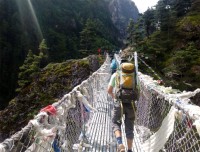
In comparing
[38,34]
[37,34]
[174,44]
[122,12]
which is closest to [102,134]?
[174,44]

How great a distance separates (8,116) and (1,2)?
47468mm

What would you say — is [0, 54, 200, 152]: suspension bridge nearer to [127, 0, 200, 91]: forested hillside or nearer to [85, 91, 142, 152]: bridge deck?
[85, 91, 142, 152]: bridge deck

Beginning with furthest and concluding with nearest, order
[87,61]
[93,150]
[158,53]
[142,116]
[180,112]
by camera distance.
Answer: [158,53] → [87,61] → [142,116] → [93,150] → [180,112]

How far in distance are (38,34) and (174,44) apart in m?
37.6

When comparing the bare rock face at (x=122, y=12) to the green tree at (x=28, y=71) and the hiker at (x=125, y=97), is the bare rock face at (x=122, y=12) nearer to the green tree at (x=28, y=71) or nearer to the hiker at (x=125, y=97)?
the green tree at (x=28, y=71)

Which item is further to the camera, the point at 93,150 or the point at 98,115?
the point at 98,115

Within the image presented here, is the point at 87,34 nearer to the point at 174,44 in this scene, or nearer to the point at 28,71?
the point at 28,71

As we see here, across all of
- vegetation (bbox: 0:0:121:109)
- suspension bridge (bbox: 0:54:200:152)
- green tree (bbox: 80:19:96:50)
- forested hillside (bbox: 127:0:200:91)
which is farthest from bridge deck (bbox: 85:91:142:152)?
vegetation (bbox: 0:0:121:109)

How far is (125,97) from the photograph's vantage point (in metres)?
3.62

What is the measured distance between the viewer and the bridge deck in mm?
4427

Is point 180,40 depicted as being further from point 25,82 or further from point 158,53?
point 25,82

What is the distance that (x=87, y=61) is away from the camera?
25.4 metres

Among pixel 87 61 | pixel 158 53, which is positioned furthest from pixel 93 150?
pixel 158 53

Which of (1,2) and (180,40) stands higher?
(1,2)
